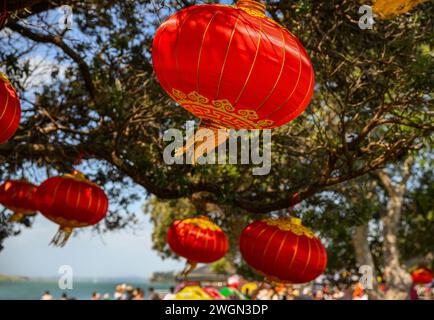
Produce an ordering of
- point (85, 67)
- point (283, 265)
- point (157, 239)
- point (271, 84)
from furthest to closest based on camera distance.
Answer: point (157, 239) < point (85, 67) < point (283, 265) < point (271, 84)

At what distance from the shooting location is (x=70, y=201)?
609 centimetres

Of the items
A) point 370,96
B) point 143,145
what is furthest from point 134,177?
point 370,96

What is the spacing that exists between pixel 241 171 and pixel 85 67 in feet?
10.3

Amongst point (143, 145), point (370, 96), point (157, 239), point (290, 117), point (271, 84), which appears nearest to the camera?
point (271, 84)

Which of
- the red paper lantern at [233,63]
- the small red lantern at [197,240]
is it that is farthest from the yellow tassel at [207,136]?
the small red lantern at [197,240]

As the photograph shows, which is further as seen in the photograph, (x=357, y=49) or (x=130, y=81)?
(x=130, y=81)

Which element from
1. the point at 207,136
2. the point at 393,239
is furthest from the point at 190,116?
the point at 393,239

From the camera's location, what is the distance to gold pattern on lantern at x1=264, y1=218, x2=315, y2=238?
6.10 meters

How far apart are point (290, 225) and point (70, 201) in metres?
2.79

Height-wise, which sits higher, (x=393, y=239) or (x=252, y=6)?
(x=393, y=239)

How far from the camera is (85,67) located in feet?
22.4

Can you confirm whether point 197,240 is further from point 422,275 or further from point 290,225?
point 422,275
